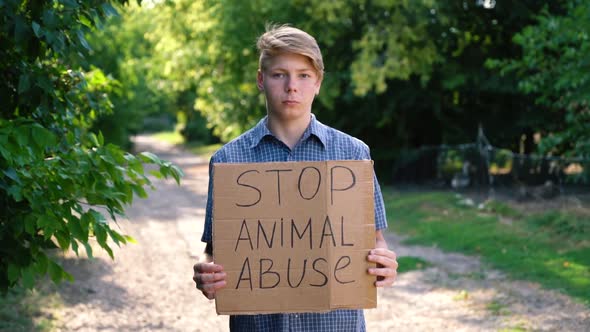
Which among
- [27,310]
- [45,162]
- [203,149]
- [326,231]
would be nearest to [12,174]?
[45,162]

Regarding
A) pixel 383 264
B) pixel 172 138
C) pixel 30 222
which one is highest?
pixel 383 264

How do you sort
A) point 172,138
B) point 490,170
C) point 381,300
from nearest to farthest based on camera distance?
point 381,300
point 490,170
point 172,138

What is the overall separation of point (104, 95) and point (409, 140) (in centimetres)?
1561

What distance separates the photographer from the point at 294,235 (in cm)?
289

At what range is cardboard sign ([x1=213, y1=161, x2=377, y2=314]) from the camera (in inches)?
113

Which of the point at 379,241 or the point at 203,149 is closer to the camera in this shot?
the point at 379,241

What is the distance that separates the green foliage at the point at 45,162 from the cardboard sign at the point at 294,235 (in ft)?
3.95

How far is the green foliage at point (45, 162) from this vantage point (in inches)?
148

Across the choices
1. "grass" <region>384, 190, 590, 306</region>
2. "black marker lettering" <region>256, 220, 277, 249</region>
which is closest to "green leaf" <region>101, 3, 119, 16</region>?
"black marker lettering" <region>256, 220, 277, 249</region>

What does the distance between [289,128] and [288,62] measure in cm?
27

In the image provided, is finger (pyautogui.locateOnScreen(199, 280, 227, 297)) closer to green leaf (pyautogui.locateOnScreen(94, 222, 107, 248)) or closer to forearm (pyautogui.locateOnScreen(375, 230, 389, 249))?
forearm (pyautogui.locateOnScreen(375, 230, 389, 249))

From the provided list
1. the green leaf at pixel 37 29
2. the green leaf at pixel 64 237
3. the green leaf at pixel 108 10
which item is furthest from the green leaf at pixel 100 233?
the green leaf at pixel 108 10

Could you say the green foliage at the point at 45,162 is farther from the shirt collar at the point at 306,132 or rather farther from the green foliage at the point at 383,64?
the green foliage at the point at 383,64

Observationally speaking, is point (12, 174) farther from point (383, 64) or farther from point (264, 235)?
point (383, 64)
